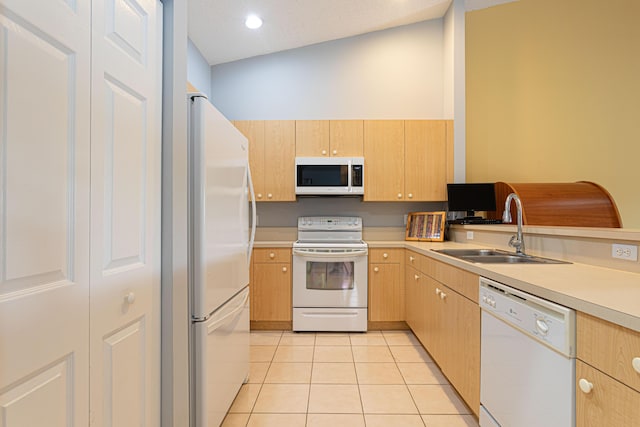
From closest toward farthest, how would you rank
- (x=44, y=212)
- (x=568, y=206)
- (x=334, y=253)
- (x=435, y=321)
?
1. (x=44, y=212)
2. (x=435, y=321)
3. (x=568, y=206)
4. (x=334, y=253)

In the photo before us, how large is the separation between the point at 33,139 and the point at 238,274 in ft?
4.69

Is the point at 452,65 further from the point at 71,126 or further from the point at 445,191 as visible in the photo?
the point at 71,126

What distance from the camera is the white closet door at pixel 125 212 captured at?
97 cm

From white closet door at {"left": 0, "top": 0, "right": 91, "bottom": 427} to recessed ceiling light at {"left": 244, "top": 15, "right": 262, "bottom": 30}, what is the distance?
249cm

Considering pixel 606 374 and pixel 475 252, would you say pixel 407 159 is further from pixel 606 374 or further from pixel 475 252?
pixel 606 374

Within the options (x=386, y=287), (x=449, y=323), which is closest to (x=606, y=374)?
(x=449, y=323)

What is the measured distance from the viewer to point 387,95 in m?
3.80

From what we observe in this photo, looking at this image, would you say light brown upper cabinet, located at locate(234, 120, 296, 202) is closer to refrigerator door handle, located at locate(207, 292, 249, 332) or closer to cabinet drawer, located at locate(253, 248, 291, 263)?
cabinet drawer, located at locate(253, 248, 291, 263)

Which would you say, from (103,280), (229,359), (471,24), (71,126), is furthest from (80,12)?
(471,24)

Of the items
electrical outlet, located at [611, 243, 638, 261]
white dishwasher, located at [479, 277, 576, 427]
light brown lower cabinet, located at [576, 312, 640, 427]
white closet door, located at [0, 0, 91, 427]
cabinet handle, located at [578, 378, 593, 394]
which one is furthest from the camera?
electrical outlet, located at [611, 243, 638, 261]

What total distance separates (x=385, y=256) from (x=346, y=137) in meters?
1.30

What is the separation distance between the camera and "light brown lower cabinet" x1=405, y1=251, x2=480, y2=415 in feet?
5.74

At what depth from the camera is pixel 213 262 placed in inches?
64.8

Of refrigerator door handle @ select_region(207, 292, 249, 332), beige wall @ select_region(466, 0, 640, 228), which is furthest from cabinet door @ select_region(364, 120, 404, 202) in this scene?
refrigerator door handle @ select_region(207, 292, 249, 332)
